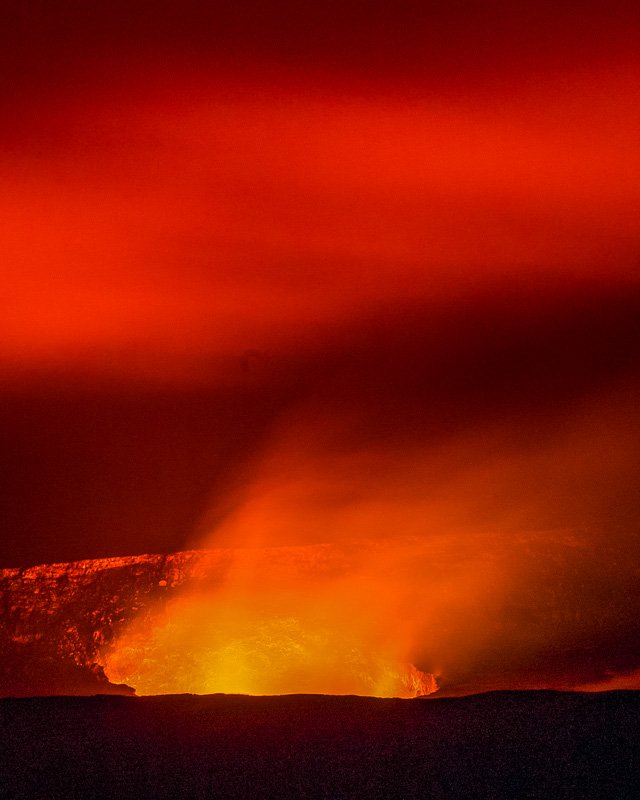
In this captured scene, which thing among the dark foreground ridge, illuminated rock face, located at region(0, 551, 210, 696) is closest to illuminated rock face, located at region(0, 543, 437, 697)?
illuminated rock face, located at region(0, 551, 210, 696)

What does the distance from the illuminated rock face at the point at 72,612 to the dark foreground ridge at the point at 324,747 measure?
31.5 inches

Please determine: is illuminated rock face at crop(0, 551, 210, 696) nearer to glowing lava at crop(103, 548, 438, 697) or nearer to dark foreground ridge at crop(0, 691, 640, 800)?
glowing lava at crop(103, 548, 438, 697)

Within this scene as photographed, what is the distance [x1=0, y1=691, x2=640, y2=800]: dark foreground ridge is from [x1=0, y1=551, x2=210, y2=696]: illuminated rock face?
801mm

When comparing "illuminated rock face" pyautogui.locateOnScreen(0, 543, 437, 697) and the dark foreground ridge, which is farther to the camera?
"illuminated rock face" pyautogui.locateOnScreen(0, 543, 437, 697)

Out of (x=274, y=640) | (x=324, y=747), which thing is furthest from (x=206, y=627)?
(x=324, y=747)

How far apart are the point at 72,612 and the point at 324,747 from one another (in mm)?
1878

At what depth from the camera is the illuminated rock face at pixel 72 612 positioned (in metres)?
3.58

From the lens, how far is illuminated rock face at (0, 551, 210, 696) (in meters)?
3.58

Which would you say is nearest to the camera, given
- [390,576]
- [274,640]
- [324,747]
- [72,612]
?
[324,747]

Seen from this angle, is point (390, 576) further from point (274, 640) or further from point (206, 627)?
point (206, 627)

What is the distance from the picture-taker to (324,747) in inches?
A: 93.4

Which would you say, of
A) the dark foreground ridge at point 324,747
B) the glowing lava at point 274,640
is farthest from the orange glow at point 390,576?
the dark foreground ridge at point 324,747

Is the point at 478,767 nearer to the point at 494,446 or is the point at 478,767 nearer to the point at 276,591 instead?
the point at 276,591

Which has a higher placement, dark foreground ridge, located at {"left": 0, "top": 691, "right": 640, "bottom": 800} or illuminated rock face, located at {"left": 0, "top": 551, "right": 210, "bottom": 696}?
dark foreground ridge, located at {"left": 0, "top": 691, "right": 640, "bottom": 800}
